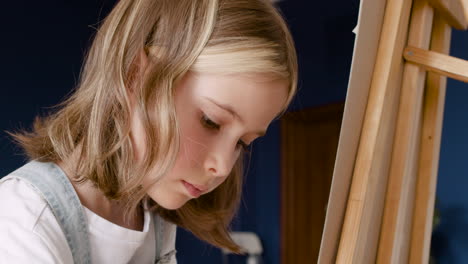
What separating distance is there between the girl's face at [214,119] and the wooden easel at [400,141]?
149mm

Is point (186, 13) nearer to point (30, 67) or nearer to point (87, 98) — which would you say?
point (87, 98)

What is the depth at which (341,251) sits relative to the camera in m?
0.68

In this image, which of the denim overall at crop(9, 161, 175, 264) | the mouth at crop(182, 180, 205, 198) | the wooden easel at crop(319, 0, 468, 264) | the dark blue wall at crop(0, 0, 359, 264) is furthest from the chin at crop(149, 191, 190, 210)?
the dark blue wall at crop(0, 0, 359, 264)

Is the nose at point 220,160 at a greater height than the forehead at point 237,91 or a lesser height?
lesser

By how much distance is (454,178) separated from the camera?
2570 millimetres

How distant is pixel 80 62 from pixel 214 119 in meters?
2.52

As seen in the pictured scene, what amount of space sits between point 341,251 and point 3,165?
2.33m

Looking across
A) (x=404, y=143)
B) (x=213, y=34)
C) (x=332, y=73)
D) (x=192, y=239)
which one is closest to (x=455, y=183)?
(x=332, y=73)

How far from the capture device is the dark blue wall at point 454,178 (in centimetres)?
252

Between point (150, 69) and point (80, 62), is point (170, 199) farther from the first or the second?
point (80, 62)

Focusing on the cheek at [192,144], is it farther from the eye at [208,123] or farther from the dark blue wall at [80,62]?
the dark blue wall at [80,62]

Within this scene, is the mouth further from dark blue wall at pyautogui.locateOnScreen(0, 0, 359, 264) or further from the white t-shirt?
dark blue wall at pyautogui.locateOnScreen(0, 0, 359, 264)

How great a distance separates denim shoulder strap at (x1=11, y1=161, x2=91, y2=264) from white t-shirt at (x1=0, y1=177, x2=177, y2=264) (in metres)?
0.01

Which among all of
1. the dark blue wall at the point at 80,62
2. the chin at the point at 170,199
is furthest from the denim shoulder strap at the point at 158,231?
the dark blue wall at the point at 80,62
